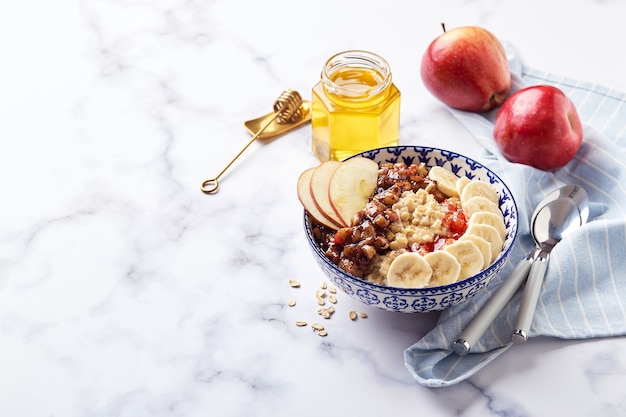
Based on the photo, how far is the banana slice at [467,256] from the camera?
1421mm

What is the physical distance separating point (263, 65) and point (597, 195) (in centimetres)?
97

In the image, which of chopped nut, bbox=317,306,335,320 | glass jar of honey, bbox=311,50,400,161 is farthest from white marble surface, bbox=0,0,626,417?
glass jar of honey, bbox=311,50,400,161

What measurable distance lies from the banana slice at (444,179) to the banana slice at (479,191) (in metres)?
0.03

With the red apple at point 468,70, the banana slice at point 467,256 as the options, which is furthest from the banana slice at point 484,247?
the red apple at point 468,70

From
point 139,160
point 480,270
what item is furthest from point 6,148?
point 480,270

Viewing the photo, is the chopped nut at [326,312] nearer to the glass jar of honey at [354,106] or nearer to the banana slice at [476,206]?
the banana slice at [476,206]

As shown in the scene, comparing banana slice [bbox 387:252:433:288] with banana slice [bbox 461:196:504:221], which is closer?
banana slice [bbox 387:252:433:288]

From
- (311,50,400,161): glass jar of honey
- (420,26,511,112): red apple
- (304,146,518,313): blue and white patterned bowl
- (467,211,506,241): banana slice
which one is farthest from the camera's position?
(420,26,511,112): red apple

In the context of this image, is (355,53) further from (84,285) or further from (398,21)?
(84,285)

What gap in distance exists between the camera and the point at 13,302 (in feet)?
5.30

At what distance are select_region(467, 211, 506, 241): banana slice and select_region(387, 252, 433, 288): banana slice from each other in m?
0.17

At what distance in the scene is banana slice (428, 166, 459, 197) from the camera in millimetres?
1589

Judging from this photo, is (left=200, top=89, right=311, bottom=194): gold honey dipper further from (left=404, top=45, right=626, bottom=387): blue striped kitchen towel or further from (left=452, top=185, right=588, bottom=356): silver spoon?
(left=452, top=185, right=588, bottom=356): silver spoon

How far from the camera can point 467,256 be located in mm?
1427
